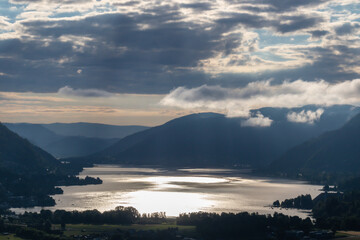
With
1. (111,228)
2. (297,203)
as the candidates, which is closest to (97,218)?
(111,228)

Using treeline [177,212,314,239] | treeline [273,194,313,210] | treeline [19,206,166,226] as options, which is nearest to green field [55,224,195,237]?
treeline [177,212,314,239]

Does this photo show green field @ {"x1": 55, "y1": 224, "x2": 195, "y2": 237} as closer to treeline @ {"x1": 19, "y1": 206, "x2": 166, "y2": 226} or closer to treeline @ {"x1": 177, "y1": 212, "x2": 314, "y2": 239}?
treeline @ {"x1": 177, "y1": 212, "x2": 314, "y2": 239}

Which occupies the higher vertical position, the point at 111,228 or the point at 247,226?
the point at 247,226

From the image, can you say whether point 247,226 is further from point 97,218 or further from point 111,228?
point 97,218

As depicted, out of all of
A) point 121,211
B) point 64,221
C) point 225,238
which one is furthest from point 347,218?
point 64,221

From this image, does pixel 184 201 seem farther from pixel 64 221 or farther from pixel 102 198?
pixel 64 221

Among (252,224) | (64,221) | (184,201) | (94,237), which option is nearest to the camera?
(94,237)

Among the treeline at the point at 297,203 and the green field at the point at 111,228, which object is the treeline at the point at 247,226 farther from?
the treeline at the point at 297,203

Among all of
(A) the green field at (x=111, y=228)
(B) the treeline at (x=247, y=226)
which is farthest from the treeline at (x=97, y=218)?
(B) the treeline at (x=247, y=226)
